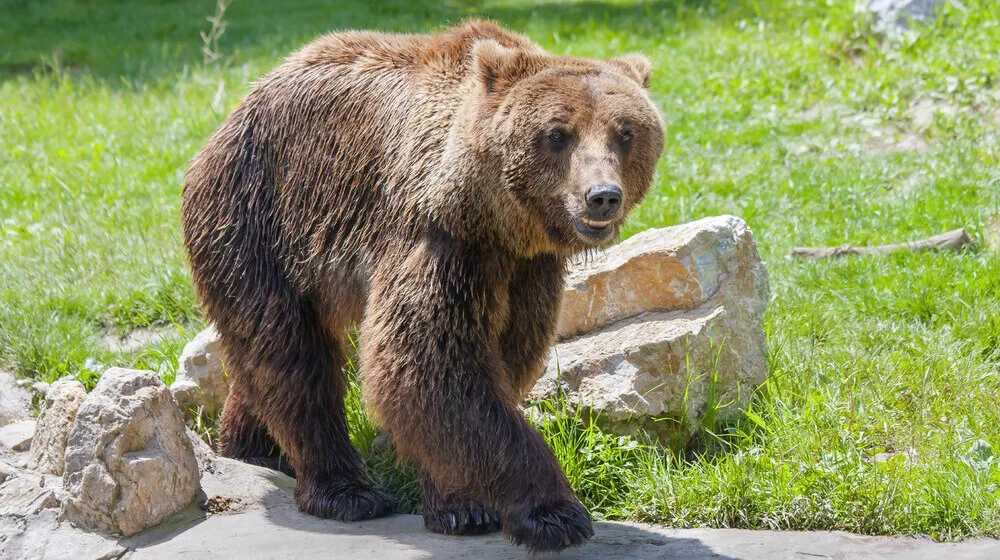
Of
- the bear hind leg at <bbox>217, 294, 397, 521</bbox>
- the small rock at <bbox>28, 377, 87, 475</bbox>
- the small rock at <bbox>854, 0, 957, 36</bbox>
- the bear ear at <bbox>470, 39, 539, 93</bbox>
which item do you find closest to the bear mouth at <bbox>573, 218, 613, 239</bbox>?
the bear ear at <bbox>470, 39, 539, 93</bbox>

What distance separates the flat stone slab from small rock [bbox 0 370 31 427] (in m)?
1.63

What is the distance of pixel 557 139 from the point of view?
14.4ft

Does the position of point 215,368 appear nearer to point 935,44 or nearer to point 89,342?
point 89,342

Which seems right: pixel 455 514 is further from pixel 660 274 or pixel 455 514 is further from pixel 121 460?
pixel 660 274

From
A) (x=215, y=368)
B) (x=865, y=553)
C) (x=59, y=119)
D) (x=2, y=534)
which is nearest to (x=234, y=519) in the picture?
(x=2, y=534)

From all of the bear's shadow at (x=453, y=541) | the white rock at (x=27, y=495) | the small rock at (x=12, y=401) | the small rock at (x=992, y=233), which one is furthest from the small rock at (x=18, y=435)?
the small rock at (x=992, y=233)

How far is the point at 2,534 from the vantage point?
4.59 meters

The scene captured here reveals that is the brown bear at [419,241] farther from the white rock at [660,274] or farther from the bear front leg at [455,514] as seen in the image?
the white rock at [660,274]

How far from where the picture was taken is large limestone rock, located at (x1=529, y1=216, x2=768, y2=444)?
17.6 feet

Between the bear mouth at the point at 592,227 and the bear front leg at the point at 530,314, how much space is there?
0.53 m

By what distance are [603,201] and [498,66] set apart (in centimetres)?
75

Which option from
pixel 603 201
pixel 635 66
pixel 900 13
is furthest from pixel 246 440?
pixel 900 13

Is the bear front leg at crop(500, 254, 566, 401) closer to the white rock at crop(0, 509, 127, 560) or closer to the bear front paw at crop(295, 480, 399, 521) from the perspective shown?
the bear front paw at crop(295, 480, 399, 521)

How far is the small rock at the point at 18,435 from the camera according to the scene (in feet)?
18.0
